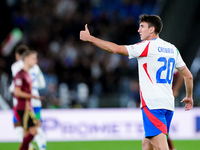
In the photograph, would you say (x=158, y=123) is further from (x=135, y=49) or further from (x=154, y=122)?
(x=135, y=49)

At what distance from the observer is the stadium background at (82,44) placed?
12281mm

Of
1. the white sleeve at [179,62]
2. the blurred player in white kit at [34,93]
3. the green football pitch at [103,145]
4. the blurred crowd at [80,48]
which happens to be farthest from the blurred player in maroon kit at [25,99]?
the blurred crowd at [80,48]

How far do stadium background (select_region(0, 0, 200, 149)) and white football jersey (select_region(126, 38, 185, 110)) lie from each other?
23.8 feet

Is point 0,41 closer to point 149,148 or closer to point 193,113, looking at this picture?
point 193,113

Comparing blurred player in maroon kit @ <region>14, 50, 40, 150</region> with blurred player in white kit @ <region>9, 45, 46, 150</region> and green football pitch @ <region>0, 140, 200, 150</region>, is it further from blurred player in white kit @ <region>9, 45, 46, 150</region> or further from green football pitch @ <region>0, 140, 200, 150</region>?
green football pitch @ <region>0, 140, 200, 150</region>

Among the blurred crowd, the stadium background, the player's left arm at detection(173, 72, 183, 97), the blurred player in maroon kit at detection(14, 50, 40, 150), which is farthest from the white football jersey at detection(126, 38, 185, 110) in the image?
the blurred crowd

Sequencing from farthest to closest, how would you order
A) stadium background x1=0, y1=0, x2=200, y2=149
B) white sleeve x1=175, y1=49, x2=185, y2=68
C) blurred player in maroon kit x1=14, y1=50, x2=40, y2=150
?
1. stadium background x1=0, y1=0, x2=200, y2=149
2. blurred player in maroon kit x1=14, y1=50, x2=40, y2=150
3. white sleeve x1=175, y1=49, x2=185, y2=68

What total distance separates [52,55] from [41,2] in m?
2.86

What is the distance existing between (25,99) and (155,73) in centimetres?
312

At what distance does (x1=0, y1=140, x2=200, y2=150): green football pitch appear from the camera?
8617mm

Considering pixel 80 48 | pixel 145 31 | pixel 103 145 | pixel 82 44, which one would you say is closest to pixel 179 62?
pixel 145 31

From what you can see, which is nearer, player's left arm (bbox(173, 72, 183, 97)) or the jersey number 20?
the jersey number 20

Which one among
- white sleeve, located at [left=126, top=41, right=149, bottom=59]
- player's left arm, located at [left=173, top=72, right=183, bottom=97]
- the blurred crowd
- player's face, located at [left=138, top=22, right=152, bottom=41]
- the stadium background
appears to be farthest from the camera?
the blurred crowd

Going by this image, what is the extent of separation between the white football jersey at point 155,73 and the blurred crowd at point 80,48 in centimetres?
740
